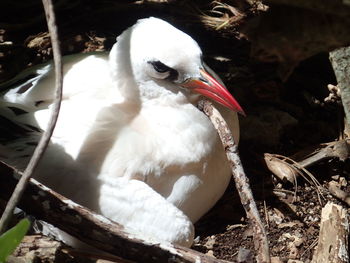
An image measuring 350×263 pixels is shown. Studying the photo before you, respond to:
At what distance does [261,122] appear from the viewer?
414 centimetres

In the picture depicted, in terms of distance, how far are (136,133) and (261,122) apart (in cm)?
112

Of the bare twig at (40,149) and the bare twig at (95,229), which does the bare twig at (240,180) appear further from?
the bare twig at (40,149)

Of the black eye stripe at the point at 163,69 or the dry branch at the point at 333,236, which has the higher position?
the black eye stripe at the point at 163,69

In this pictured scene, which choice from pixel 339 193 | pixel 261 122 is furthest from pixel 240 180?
pixel 261 122

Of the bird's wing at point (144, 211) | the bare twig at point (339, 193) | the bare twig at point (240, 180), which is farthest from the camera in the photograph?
the bare twig at point (339, 193)

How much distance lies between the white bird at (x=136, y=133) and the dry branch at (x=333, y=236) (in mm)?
591

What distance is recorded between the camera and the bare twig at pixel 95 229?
260 centimetres

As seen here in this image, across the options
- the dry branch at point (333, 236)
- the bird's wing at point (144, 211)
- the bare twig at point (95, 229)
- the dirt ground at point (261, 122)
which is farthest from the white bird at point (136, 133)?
the dry branch at point (333, 236)

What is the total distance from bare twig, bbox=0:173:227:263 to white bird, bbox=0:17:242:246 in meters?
0.38

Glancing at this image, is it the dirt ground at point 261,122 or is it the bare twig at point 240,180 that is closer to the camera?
the bare twig at point 240,180

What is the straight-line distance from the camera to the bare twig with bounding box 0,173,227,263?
2.60m

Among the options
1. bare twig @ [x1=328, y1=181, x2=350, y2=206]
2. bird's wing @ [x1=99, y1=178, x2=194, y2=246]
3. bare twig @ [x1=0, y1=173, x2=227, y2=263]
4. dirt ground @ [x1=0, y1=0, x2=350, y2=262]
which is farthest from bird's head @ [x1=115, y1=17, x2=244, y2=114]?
bare twig @ [x1=0, y1=173, x2=227, y2=263]

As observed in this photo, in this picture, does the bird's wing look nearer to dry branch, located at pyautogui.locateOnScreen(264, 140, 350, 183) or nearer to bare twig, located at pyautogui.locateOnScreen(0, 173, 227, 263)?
bare twig, located at pyautogui.locateOnScreen(0, 173, 227, 263)

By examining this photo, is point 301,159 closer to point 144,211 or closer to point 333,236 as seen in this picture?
point 333,236
